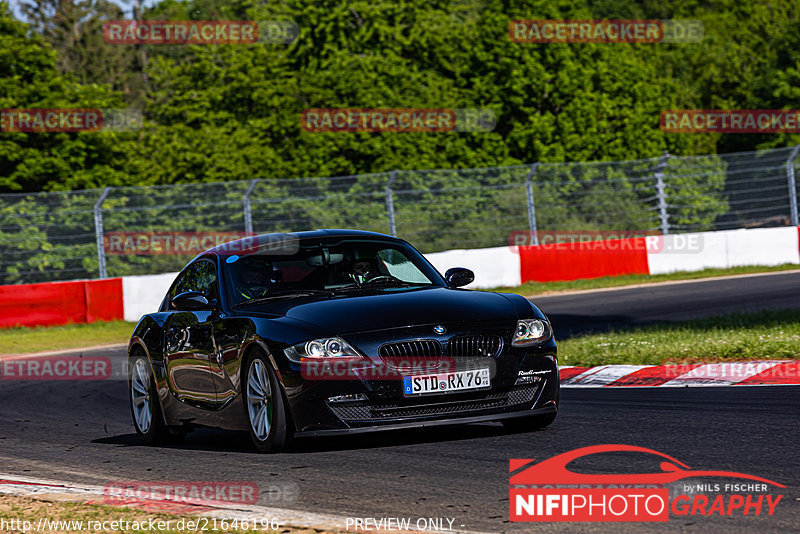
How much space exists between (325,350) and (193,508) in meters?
1.55

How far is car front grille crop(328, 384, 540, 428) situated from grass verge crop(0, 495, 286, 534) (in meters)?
1.57

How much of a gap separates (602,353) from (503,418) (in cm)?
466

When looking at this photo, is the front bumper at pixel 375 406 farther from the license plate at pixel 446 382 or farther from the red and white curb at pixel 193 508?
the red and white curb at pixel 193 508

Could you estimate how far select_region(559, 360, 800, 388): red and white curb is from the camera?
9617 mm

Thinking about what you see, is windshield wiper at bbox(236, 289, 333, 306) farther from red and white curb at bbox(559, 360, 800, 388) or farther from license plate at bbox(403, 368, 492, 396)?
red and white curb at bbox(559, 360, 800, 388)

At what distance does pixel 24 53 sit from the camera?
3228 cm

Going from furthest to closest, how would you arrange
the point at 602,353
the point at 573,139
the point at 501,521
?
the point at 573,139
the point at 602,353
the point at 501,521

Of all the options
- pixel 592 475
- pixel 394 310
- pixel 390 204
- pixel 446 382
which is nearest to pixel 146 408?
pixel 394 310

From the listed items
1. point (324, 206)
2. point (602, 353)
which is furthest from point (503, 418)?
point (324, 206)

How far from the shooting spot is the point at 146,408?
351 inches

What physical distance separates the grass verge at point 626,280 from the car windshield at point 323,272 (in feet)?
48.9

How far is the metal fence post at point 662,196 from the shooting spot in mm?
25453

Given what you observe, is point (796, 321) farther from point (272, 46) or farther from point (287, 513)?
point (272, 46)

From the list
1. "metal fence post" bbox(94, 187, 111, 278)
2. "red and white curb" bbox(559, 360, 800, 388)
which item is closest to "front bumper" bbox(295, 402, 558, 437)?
"red and white curb" bbox(559, 360, 800, 388)
